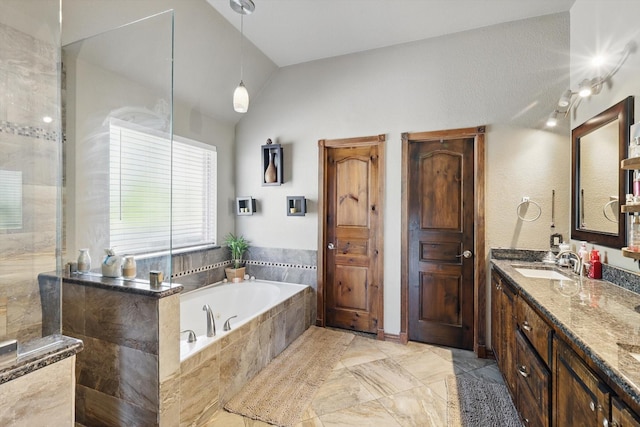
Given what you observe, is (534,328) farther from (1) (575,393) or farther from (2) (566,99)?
(2) (566,99)

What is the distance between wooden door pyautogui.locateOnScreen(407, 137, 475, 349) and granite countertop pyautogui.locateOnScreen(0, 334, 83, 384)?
272 cm

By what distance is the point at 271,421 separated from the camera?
6.38ft

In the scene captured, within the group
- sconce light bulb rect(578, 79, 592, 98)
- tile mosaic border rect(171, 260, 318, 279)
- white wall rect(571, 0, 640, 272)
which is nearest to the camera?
white wall rect(571, 0, 640, 272)

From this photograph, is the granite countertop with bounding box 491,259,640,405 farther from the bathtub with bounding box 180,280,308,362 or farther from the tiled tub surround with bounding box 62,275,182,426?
the bathtub with bounding box 180,280,308,362

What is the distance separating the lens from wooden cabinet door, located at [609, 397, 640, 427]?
0.81 meters

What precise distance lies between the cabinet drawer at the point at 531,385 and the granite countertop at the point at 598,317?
28cm

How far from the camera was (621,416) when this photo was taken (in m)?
0.85

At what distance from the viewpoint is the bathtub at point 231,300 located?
2.88m

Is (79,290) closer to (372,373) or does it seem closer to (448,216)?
(372,373)

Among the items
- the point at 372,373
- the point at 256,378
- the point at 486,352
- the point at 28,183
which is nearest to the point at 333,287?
the point at 372,373

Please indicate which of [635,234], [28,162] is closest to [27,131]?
[28,162]

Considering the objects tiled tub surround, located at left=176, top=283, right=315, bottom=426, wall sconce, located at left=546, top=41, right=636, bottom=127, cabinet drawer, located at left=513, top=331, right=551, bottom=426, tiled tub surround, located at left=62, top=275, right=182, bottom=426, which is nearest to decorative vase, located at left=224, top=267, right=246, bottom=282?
tiled tub surround, located at left=176, top=283, right=315, bottom=426

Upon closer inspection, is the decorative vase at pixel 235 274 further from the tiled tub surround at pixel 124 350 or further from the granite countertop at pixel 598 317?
the granite countertop at pixel 598 317

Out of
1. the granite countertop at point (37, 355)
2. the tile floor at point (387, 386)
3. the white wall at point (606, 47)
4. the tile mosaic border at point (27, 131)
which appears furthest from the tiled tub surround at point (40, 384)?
the white wall at point (606, 47)
